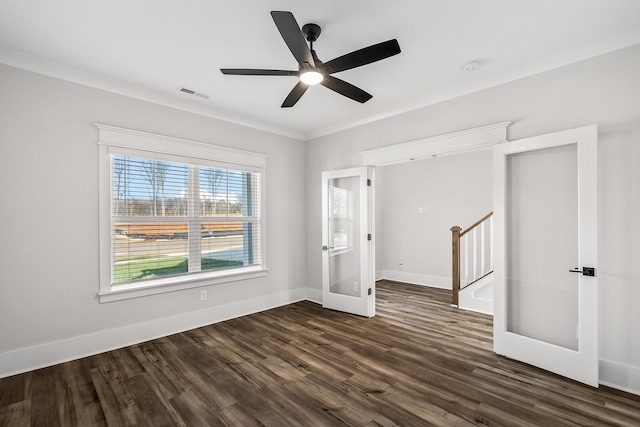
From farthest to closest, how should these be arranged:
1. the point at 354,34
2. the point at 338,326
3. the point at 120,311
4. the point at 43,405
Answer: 1. the point at 338,326
2. the point at 120,311
3. the point at 354,34
4. the point at 43,405

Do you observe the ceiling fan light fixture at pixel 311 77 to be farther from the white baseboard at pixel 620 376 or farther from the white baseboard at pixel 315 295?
the white baseboard at pixel 315 295

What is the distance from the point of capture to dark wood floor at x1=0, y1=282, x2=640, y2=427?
2.11m

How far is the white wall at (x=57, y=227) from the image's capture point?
107 inches

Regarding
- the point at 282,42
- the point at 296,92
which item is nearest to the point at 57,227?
the point at 296,92

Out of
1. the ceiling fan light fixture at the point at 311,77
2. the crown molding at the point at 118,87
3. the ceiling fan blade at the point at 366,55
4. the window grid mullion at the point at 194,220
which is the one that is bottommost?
the window grid mullion at the point at 194,220

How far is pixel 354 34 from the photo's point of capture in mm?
2424

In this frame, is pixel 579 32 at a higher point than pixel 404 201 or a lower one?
higher

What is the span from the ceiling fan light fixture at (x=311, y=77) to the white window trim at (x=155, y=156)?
2.09 metres

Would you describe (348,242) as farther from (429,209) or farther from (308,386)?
(429,209)

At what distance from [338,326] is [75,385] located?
2633 mm

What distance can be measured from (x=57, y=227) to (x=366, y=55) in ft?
10.5

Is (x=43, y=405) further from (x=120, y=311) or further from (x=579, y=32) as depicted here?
(x=579, y=32)

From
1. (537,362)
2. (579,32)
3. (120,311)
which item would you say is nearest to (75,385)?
(120,311)

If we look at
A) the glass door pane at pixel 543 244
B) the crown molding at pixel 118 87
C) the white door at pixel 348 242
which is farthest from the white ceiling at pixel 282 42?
the white door at pixel 348 242
